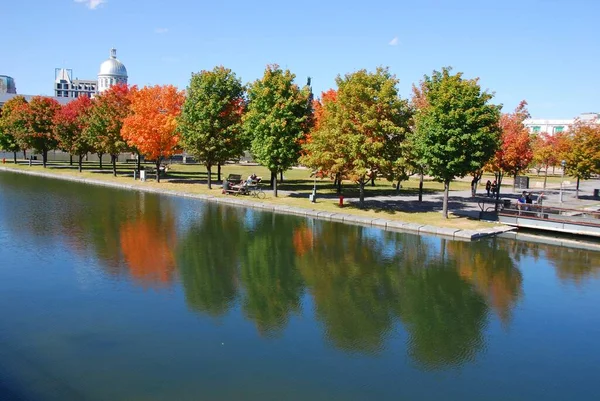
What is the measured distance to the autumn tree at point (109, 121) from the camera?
5072 cm

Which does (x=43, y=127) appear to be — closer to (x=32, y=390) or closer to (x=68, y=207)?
(x=68, y=207)

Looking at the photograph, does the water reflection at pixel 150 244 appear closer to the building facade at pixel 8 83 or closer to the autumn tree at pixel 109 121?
the autumn tree at pixel 109 121

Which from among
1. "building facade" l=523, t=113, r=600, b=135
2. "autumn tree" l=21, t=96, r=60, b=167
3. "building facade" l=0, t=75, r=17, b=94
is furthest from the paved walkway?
"building facade" l=0, t=75, r=17, b=94

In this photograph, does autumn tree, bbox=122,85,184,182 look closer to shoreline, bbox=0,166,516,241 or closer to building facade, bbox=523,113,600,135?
shoreline, bbox=0,166,516,241

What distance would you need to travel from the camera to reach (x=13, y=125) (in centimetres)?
6353

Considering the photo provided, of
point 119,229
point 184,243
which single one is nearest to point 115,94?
point 119,229

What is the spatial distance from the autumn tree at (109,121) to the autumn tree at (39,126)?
11.4 meters

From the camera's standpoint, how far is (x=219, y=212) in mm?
32938

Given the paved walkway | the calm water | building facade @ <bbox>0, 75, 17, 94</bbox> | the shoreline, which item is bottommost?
the calm water

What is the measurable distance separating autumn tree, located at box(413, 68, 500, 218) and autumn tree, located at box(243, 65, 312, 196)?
37.1ft

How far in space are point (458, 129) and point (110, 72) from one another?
493ft

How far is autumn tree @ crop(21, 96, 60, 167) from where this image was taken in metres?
61.2

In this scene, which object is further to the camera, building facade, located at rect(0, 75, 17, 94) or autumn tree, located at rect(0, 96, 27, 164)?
building facade, located at rect(0, 75, 17, 94)

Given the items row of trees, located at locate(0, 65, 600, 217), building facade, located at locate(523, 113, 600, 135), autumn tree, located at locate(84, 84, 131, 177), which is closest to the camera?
row of trees, located at locate(0, 65, 600, 217)
